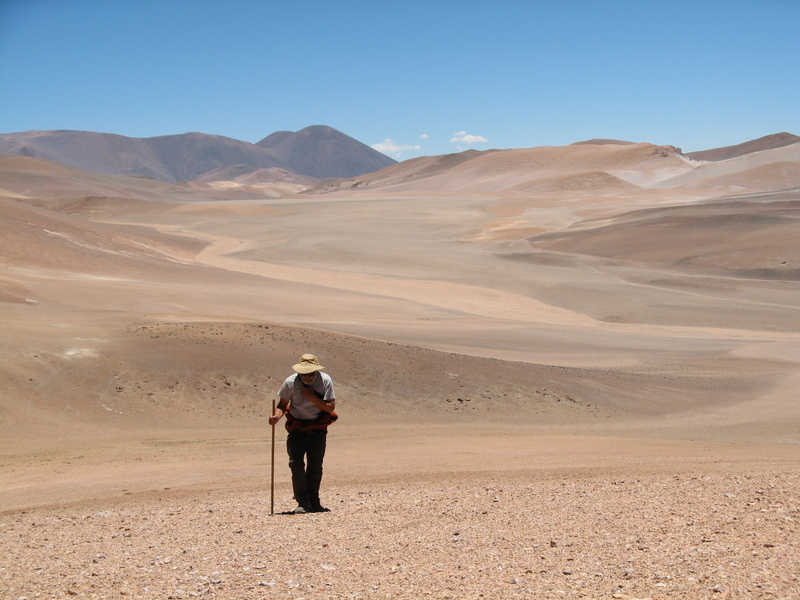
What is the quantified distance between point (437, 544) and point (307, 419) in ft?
5.71

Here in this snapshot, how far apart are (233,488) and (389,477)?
1498 mm

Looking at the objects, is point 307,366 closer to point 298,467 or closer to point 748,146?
point 298,467

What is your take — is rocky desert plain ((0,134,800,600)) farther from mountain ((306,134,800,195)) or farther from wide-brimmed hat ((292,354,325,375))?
mountain ((306,134,800,195))

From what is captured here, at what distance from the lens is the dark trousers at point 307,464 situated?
6.57 metres

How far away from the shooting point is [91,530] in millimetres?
5844

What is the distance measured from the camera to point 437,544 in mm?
5301

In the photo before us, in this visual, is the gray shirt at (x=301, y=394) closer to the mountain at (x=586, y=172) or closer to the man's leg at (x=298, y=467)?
the man's leg at (x=298, y=467)

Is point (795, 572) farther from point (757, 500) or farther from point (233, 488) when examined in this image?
point (233, 488)

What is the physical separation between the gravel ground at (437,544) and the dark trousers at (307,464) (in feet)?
0.80

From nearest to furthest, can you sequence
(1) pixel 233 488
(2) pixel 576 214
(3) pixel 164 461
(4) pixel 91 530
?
(4) pixel 91 530
(1) pixel 233 488
(3) pixel 164 461
(2) pixel 576 214

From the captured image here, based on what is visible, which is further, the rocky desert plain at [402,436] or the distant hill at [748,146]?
the distant hill at [748,146]

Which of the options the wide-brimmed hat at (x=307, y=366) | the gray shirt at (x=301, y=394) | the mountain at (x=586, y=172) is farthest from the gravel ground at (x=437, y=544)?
the mountain at (x=586, y=172)

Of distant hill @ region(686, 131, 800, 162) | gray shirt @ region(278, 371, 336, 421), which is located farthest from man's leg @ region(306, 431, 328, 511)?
distant hill @ region(686, 131, 800, 162)

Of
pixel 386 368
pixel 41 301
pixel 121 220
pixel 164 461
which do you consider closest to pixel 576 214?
pixel 121 220
